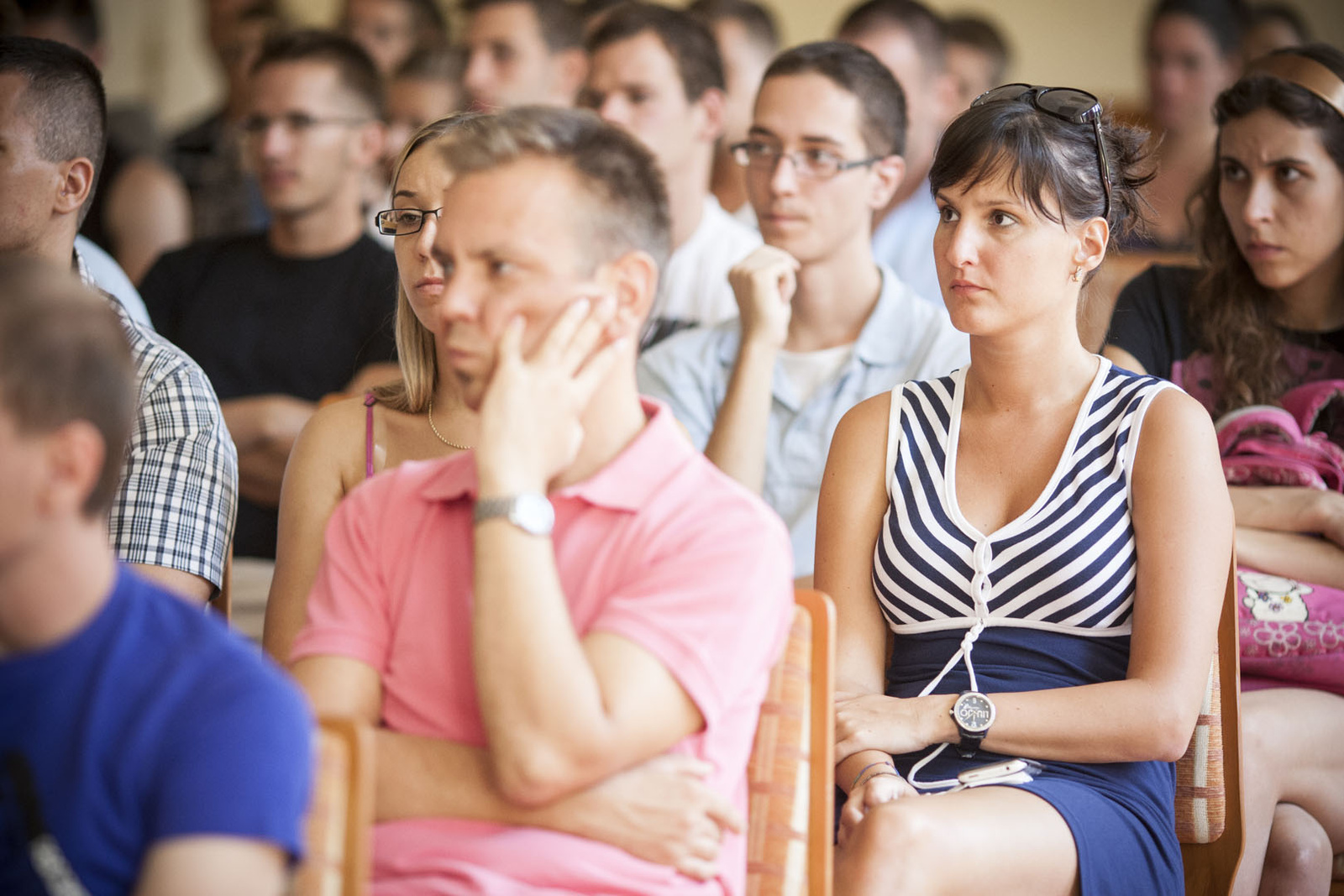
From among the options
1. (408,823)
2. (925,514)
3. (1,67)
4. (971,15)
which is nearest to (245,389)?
(1,67)

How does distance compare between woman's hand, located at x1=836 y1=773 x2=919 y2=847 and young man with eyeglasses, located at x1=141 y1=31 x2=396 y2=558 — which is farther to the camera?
young man with eyeglasses, located at x1=141 y1=31 x2=396 y2=558

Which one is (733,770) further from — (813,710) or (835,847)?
(835,847)

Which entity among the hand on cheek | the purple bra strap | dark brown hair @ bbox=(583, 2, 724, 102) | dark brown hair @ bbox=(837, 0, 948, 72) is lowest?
the purple bra strap

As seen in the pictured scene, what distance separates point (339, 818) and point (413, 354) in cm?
101

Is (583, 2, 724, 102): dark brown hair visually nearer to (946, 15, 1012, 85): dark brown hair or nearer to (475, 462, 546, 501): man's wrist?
(946, 15, 1012, 85): dark brown hair

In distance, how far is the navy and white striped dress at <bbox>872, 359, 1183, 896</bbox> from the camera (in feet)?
5.59

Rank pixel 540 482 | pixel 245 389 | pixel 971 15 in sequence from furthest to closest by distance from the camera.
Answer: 1. pixel 971 15
2. pixel 245 389
3. pixel 540 482

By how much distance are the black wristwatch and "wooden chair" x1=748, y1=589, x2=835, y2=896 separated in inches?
12.6

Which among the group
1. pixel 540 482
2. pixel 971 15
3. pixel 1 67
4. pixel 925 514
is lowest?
pixel 925 514

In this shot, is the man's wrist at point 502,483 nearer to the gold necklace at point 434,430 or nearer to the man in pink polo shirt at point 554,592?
the man in pink polo shirt at point 554,592

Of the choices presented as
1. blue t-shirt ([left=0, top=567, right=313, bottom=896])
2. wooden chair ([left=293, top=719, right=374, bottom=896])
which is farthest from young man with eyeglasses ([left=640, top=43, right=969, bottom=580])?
blue t-shirt ([left=0, top=567, right=313, bottom=896])

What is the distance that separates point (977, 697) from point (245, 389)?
2149 millimetres

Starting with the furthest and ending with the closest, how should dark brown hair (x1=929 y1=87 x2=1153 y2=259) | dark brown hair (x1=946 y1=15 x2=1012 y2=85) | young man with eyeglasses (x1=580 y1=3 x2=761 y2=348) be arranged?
1. dark brown hair (x1=946 y1=15 x2=1012 y2=85)
2. young man with eyeglasses (x1=580 y1=3 x2=761 y2=348)
3. dark brown hair (x1=929 y1=87 x2=1153 y2=259)

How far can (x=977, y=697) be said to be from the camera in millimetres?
1691
